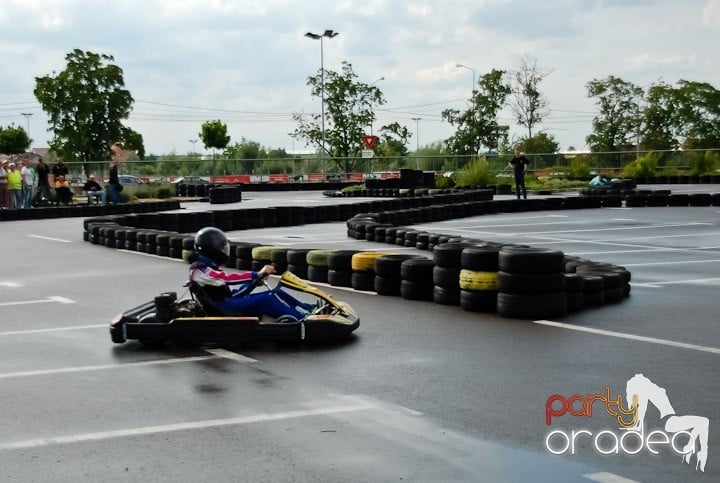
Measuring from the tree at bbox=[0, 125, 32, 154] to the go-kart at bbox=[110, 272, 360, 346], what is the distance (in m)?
85.9

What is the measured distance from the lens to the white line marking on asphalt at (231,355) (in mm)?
7871

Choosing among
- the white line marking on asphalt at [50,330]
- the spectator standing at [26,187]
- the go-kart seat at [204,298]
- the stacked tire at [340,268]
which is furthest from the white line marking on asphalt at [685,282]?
the spectator standing at [26,187]

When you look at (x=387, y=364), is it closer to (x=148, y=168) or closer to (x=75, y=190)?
(x=75, y=190)

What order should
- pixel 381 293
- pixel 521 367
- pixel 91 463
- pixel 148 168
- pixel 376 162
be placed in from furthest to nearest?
pixel 376 162 → pixel 148 168 → pixel 381 293 → pixel 521 367 → pixel 91 463

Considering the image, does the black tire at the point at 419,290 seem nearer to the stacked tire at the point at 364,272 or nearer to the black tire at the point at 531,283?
the stacked tire at the point at 364,272

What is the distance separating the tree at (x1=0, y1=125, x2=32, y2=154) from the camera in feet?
292

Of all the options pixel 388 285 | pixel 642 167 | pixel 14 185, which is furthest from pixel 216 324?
pixel 642 167

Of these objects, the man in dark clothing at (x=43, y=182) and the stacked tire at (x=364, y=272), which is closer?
the stacked tire at (x=364, y=272)

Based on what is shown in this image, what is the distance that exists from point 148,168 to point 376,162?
14375mm

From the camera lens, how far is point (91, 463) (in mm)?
5273

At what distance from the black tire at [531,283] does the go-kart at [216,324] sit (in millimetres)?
1633

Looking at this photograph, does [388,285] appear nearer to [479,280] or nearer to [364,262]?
[364,262]

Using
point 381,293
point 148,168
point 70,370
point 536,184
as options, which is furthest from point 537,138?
point 70,370

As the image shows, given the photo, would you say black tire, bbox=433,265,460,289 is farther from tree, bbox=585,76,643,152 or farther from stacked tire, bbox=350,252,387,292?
tree, bbox=585,76,643,152
